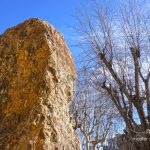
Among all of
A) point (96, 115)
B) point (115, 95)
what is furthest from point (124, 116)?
point (96, 115)

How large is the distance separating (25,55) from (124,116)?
928 cm

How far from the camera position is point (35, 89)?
271 centimetres

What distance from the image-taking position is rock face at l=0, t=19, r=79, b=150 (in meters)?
2.54

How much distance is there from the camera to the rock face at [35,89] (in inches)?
100.0

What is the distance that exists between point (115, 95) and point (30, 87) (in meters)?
9.48

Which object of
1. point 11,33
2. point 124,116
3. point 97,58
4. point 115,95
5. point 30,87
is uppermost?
point 97,58

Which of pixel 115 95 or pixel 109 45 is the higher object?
pixel 109 45

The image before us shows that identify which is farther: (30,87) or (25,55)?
(25,55)

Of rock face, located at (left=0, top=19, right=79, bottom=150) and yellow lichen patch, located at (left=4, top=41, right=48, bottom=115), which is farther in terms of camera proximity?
yellow lichen patch, located at (left=4, top=41, right=48, bottom=115)

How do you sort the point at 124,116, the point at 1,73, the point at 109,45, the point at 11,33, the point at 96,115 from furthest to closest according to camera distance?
the point at 96,115
the point at 109,45
the point at 124,116
the point at 11,33
the point at 1,73

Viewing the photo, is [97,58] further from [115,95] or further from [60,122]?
[60,122]

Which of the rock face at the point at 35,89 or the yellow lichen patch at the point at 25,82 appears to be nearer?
the rock face at the point at 35,89

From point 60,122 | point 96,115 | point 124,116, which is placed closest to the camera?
point 60,122

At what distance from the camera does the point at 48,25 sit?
10.0 ft
